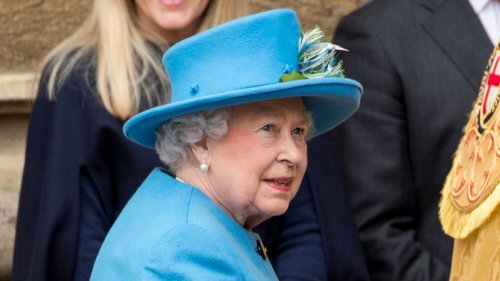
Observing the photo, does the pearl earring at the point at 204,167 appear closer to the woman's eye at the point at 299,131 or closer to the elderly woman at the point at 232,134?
the elderly woman at the point at 232,134

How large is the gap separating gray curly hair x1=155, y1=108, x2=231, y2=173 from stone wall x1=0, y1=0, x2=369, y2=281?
1.93 meters

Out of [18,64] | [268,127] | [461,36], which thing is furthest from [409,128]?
[18,64]

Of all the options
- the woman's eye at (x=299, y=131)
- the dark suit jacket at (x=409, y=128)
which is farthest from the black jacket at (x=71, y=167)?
the woman's eye at (x=299, y=131)

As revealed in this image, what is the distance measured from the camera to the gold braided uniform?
2.79 metres

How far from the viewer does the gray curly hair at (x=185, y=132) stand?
2.92 metres

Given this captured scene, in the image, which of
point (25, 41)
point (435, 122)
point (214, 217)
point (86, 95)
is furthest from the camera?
point (25, 41)

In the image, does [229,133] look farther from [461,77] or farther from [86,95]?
[461,77]

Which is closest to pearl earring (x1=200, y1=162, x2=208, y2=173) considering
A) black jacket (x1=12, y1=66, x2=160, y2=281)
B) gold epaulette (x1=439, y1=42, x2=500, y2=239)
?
gold epaulette (x1=439, y1=42, x2=500, y2=239)

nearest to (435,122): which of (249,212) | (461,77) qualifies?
(461,77)

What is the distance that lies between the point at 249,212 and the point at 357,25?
5.05 ft

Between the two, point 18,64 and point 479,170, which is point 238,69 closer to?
point 479,170

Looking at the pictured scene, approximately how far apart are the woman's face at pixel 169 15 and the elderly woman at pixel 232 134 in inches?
41.1

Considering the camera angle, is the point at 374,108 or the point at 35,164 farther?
the point at 374,108

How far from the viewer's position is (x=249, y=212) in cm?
299
